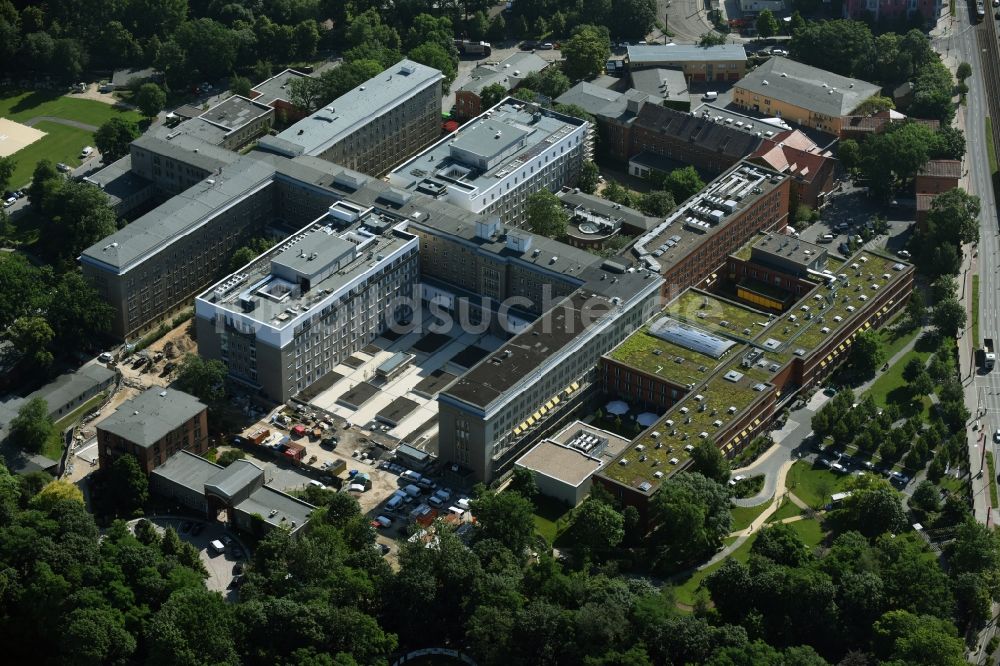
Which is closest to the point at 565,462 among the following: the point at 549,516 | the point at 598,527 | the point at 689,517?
the point at 549,516

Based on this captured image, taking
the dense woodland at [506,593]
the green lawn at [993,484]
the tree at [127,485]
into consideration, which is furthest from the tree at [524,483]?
the green lawn at [993,484]

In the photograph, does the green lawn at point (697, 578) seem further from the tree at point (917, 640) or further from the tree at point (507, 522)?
the tree at point (917, 640)

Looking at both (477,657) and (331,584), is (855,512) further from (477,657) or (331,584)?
(331,584)

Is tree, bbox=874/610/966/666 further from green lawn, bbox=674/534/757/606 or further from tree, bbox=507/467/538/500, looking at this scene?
tree, bbox=507/467/538/500

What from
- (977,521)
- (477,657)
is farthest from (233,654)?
(977,521)

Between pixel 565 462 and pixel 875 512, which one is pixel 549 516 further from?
pixel 875 512

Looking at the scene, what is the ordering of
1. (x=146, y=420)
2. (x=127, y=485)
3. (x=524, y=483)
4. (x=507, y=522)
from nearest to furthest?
(x=507, y=522) → (x=127, y=485) → (x=524, y=483) → (x=146, y=420)

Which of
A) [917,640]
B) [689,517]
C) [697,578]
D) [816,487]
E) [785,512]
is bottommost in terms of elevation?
[697,578]
